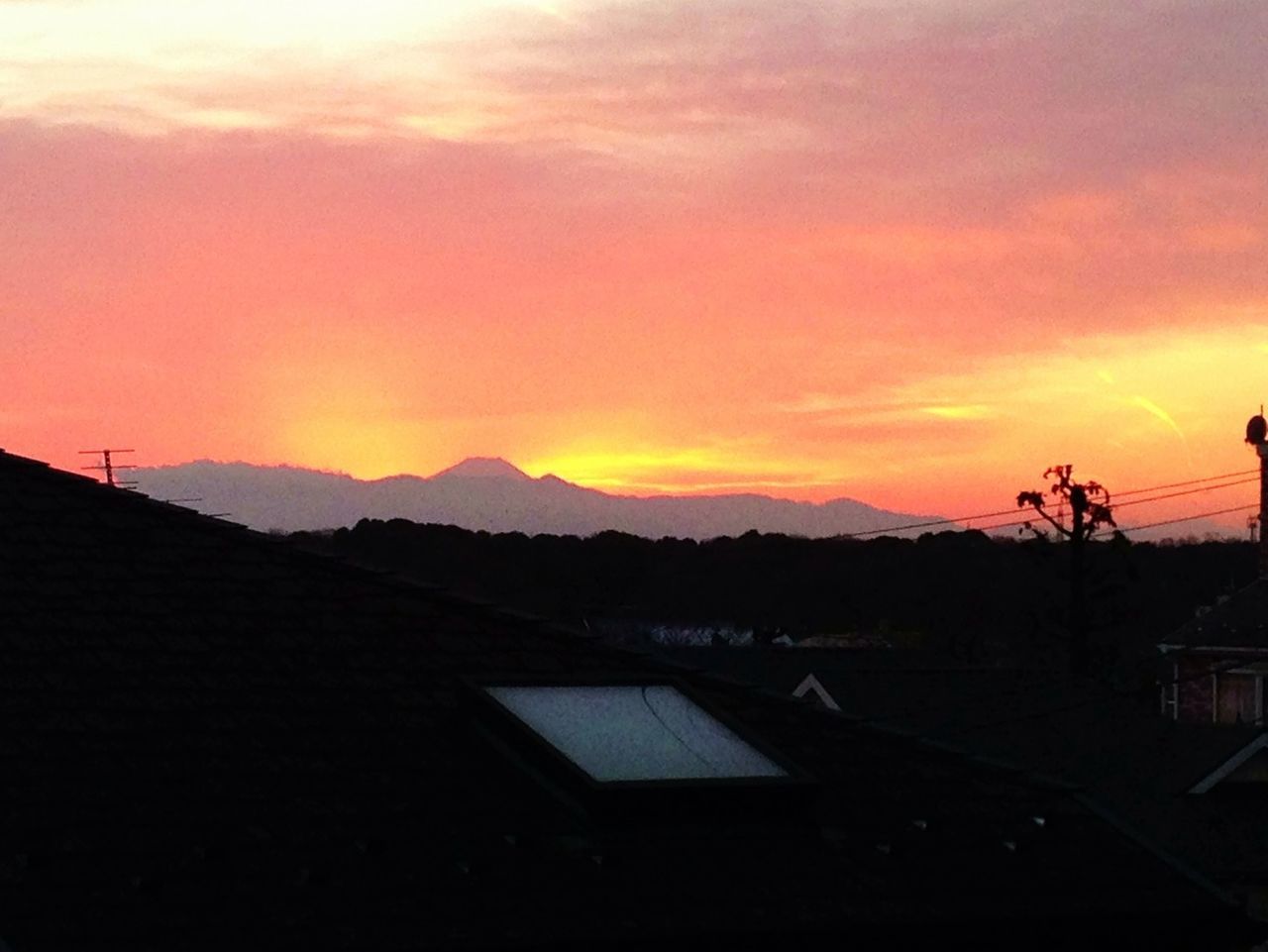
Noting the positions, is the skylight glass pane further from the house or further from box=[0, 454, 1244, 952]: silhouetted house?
the house

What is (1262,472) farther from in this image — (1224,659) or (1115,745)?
(1115,745)

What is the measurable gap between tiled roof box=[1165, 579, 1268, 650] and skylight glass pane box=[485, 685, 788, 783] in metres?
48.4

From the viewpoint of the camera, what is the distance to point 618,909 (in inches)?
422

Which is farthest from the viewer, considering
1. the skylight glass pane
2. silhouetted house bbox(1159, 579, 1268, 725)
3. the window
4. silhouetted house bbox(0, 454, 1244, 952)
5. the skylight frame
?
the window

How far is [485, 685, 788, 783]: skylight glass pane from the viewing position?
471 inches

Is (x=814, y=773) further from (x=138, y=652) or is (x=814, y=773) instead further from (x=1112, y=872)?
(x=138, y=652)

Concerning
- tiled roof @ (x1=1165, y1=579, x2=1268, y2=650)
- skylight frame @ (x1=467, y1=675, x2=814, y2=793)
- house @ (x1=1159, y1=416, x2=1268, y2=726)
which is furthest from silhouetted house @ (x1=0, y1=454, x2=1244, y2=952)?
house @ (x1=1159, y1=416, x2=1268, y2=726)

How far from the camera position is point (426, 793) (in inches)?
450

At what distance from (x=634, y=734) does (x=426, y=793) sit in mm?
1679

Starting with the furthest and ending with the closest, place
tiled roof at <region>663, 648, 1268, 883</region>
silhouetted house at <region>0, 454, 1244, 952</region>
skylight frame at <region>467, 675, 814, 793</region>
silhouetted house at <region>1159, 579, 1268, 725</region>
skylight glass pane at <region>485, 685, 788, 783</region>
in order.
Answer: silhouetted house at <region>1159, 579, 1268, 725</region> < tiled roof at <region>663, 648, 1268, 883</region> < skylight glass pane at <region>485, 685, 788, 783</region> < skylight frame at <region>467, 675, 814, 793</region> < silhouetted house at <region>0, 454, 1244, 952</region>

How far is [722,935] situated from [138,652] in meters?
4.24

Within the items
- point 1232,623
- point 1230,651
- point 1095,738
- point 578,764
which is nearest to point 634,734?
point 578,764

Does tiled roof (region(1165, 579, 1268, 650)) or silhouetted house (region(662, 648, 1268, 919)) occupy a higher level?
tiled roof (region(1165, 579, 1268, 650))

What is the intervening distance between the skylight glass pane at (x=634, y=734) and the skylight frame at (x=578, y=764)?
0.05 metres
